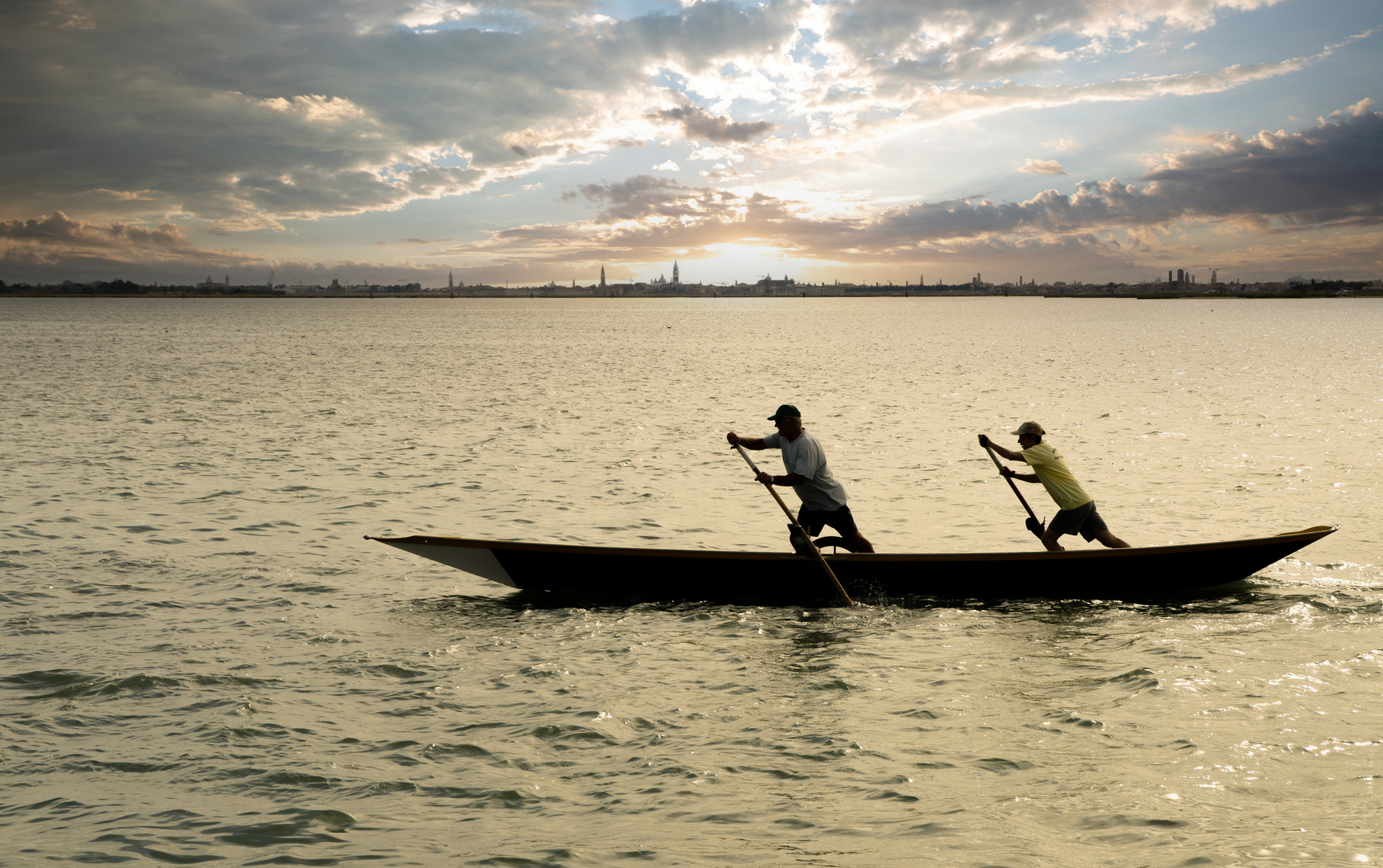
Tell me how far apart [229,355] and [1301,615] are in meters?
62.5

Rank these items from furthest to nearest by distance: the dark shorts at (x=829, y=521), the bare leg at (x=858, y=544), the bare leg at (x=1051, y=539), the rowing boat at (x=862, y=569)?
1. the bare leg at (x=1051, y=539)
2. the bare leg at (x=858, y=544)
3. the dark shorts at (x=829, y=521)
4. the rowing boat at (x=862, y=569)

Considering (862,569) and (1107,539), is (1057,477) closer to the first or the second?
(1107,539)

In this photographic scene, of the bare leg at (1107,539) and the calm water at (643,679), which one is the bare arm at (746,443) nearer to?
the calm water at (643,679)

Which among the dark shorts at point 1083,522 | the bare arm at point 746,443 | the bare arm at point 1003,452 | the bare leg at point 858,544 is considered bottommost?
the bare leg at point 858,544

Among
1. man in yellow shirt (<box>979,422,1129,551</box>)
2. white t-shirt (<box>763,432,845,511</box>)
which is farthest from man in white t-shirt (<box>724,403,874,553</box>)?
man in yellow shirt (<box>979,422,1129,551</box>)

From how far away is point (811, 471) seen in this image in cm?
1159

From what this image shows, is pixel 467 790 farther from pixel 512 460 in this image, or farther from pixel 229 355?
pixel 229 355

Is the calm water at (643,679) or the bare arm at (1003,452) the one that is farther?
the bare arm at (1003,452)

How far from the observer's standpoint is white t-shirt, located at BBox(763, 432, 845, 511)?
38.0 feet

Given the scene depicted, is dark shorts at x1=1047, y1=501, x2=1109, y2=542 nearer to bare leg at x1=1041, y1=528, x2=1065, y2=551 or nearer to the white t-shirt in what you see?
bare leg at x1=1041, y1=528, x2=1065, y2=551

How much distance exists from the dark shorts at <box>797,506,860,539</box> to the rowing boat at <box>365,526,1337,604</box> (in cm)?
60

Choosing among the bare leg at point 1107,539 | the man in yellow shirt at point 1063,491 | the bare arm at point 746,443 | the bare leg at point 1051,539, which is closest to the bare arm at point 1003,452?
the man in yellow shirt at point 1063,491

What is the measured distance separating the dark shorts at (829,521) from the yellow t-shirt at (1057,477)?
2.49 meters

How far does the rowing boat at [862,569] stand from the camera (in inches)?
443
